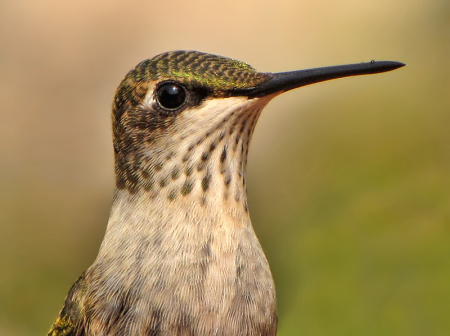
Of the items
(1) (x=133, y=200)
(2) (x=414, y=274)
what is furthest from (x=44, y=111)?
(1) (x=133, y=200)

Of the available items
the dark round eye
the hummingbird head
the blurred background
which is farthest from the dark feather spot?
the blurred background

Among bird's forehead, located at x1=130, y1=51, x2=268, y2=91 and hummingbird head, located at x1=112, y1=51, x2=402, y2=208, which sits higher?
bird's forehead, located at x1=130, y1=51, x2=268, y2=91

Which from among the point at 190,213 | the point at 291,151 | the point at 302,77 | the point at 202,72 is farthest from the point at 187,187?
the point at 291,151

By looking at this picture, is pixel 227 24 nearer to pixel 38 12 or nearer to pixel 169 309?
pixel 38 12

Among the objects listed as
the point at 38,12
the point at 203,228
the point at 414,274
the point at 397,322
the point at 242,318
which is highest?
the point at 38,12

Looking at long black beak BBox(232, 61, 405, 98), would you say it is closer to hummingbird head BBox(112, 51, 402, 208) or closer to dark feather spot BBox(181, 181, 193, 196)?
hummingbird head BBox(112, 51, 402, 208)

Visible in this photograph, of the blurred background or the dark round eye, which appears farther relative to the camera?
the blurred background

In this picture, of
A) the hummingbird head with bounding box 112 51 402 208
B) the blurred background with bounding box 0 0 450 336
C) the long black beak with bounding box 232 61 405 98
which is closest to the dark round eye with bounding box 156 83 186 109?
the hummingbird head with bounding box 112 51 402 208

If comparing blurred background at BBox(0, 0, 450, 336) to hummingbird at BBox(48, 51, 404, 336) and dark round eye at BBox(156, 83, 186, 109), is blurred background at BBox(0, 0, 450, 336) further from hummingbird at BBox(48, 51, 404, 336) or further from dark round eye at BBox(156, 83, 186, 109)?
dark round eye at BBox(156, 83, 186, 109)

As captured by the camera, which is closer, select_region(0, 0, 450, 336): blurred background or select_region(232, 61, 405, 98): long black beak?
select_region(232, 61, 405, 98): long black beak
